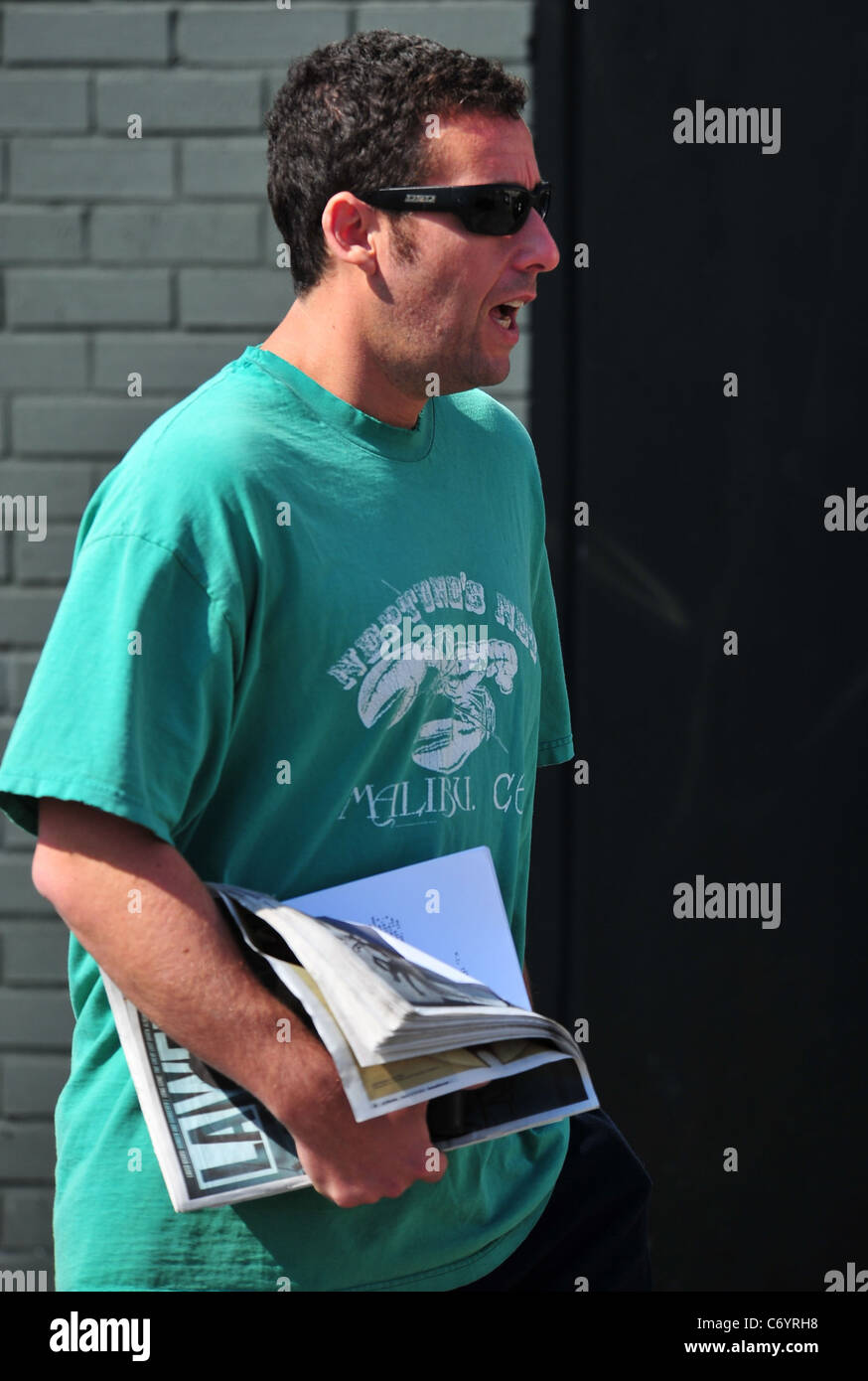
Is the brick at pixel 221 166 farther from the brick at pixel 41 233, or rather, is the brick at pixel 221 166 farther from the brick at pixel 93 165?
the brick at pixel 41 233

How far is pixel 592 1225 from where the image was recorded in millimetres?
2025

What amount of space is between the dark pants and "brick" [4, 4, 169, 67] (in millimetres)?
2368

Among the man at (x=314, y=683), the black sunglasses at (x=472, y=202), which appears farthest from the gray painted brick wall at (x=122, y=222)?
the black sunglasses at (x=472, y=202)

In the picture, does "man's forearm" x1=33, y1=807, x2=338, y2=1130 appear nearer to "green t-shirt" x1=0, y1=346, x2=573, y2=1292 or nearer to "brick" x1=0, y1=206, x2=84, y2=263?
"green t-shirt" x1=0, y1=346, x2=573, y2=1292

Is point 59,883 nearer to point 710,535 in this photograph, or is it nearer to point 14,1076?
point 14,1076

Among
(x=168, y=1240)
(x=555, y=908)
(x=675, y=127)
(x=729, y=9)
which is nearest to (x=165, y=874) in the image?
(x=168, y=1240)

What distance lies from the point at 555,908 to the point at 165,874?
6.52ft

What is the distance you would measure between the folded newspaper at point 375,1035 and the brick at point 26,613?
1719mm

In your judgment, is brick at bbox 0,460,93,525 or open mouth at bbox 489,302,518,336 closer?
open mouth at bbox 489,302,518,336

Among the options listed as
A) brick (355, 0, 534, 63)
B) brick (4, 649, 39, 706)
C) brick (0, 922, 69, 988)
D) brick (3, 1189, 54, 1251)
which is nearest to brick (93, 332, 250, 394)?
brick (4, 649, 39, 706)

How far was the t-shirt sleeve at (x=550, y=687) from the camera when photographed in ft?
7.39

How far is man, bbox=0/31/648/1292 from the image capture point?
148 cm

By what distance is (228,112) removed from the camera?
307 cm

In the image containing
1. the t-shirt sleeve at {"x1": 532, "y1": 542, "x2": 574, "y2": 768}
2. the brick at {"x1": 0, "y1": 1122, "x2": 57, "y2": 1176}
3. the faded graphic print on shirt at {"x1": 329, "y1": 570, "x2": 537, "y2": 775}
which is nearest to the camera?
the faded graphic print on shirt at {"x1": 329, "y1": 570, "x2": 537, "y2": 775}
